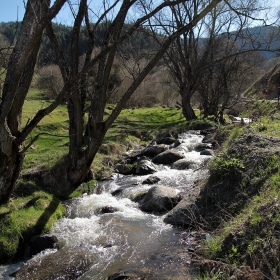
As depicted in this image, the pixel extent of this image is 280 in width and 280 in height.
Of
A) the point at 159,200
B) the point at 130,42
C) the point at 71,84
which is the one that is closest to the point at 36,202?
the point at 159,200

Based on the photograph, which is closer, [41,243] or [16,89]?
[16,89]

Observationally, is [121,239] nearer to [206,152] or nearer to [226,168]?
[226,168]

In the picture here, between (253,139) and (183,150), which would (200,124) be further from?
(253,139)

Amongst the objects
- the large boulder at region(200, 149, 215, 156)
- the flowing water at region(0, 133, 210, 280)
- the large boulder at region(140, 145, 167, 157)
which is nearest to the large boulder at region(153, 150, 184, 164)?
the large boulder at region(140, 145, 167, 157)

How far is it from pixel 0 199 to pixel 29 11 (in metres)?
4.40

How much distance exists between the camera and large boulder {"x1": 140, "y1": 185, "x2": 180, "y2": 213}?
855cm

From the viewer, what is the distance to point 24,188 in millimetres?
9445

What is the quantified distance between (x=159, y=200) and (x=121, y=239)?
6.10ft

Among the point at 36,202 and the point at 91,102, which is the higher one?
the point at 91,102

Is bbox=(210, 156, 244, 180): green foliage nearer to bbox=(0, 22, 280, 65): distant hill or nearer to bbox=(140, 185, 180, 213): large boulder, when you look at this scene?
bbox=(140, 185, 180, 213): large boulder

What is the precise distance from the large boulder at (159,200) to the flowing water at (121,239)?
24cm

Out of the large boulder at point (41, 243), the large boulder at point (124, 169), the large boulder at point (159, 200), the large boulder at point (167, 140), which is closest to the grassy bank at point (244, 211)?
the large boulder at point (159, 200)

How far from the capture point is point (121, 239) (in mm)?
7168

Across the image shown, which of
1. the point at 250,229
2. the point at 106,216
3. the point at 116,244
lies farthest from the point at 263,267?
the point at 106,216
